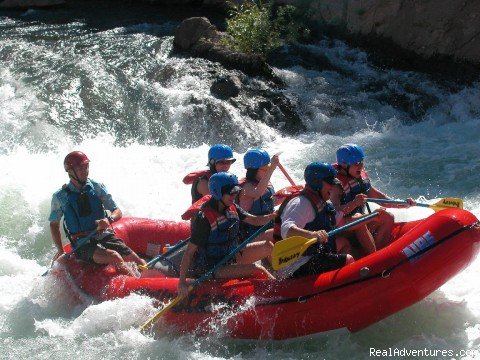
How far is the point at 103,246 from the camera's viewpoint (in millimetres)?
6141

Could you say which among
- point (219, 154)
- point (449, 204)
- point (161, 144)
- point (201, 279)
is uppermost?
point (219, 154)

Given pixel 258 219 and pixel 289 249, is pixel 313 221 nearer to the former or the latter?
pixel 289 249

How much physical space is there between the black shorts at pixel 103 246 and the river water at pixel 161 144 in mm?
348

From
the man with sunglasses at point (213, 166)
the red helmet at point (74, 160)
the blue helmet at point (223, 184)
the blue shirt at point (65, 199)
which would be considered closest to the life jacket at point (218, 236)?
the blue helmet at point (223, 184)

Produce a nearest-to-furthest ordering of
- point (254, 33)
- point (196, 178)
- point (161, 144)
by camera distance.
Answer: point (196, 178) → point (161, 144) → point (254, 33)

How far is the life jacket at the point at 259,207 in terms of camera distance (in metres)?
5.89

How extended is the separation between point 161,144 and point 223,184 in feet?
17.0

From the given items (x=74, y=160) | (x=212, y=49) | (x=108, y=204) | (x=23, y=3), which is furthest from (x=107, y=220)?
(x=23, y=3)

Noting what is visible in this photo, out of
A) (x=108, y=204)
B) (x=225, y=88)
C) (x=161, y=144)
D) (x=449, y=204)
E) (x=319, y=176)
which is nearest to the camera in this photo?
(x=319, y=176)

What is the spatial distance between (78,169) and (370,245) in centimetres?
252

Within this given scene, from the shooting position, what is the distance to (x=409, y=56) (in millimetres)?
12039

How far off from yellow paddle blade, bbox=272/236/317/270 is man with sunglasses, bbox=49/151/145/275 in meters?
1.68

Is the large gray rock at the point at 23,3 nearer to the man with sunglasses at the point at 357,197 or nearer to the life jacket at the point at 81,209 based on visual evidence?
the life jacket at the point at 81,209

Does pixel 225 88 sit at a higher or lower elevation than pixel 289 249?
lower
